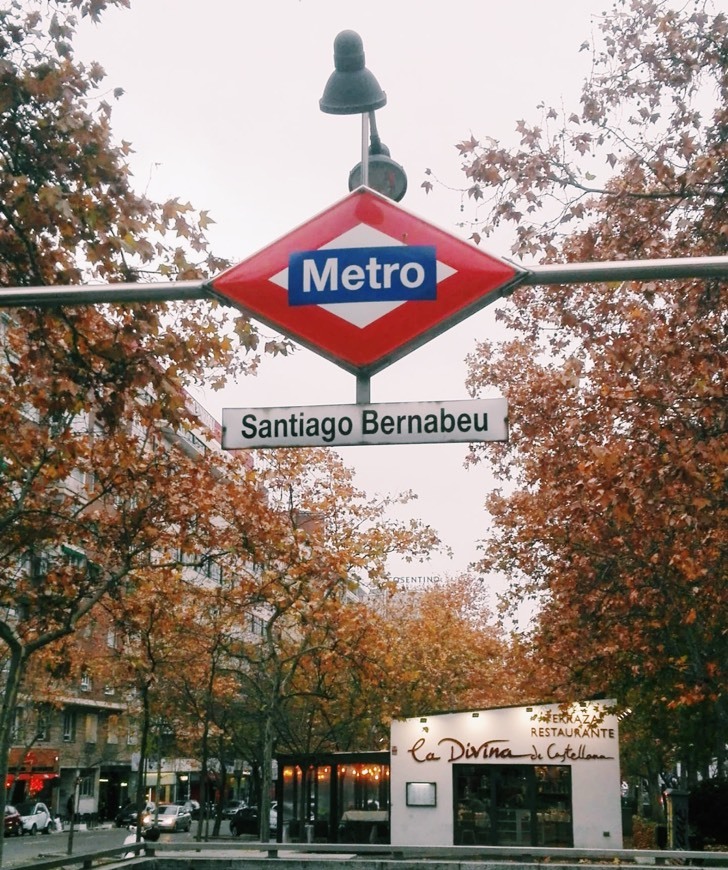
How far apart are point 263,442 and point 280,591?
74.7 ft

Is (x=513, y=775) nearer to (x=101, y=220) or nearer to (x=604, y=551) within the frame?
(x=604, y=551)

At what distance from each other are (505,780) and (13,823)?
26520 millimetres

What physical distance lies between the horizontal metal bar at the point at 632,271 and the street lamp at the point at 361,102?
2.99ft

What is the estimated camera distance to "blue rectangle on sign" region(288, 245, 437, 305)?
14.7 feet

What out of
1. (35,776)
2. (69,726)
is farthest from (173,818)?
(69,726)

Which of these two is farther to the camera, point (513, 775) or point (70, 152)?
point (513, 775)

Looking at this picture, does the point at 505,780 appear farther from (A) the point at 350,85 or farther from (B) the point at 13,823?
(A) the point at 350,85

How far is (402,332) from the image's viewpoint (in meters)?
4.45

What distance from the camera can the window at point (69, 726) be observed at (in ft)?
190

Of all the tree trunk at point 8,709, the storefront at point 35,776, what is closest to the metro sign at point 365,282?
the tree trunk at point 8,709

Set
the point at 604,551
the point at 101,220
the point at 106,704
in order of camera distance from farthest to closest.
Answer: the point at 106,704 < the point at 604,551 < the point at 101,220

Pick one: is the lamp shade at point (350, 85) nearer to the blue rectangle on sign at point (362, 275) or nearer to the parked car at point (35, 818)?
the blue rectangle on sign at point (362, 275)

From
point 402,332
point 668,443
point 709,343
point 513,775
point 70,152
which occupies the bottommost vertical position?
point 513,775

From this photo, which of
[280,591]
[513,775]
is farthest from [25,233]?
[513,775]
